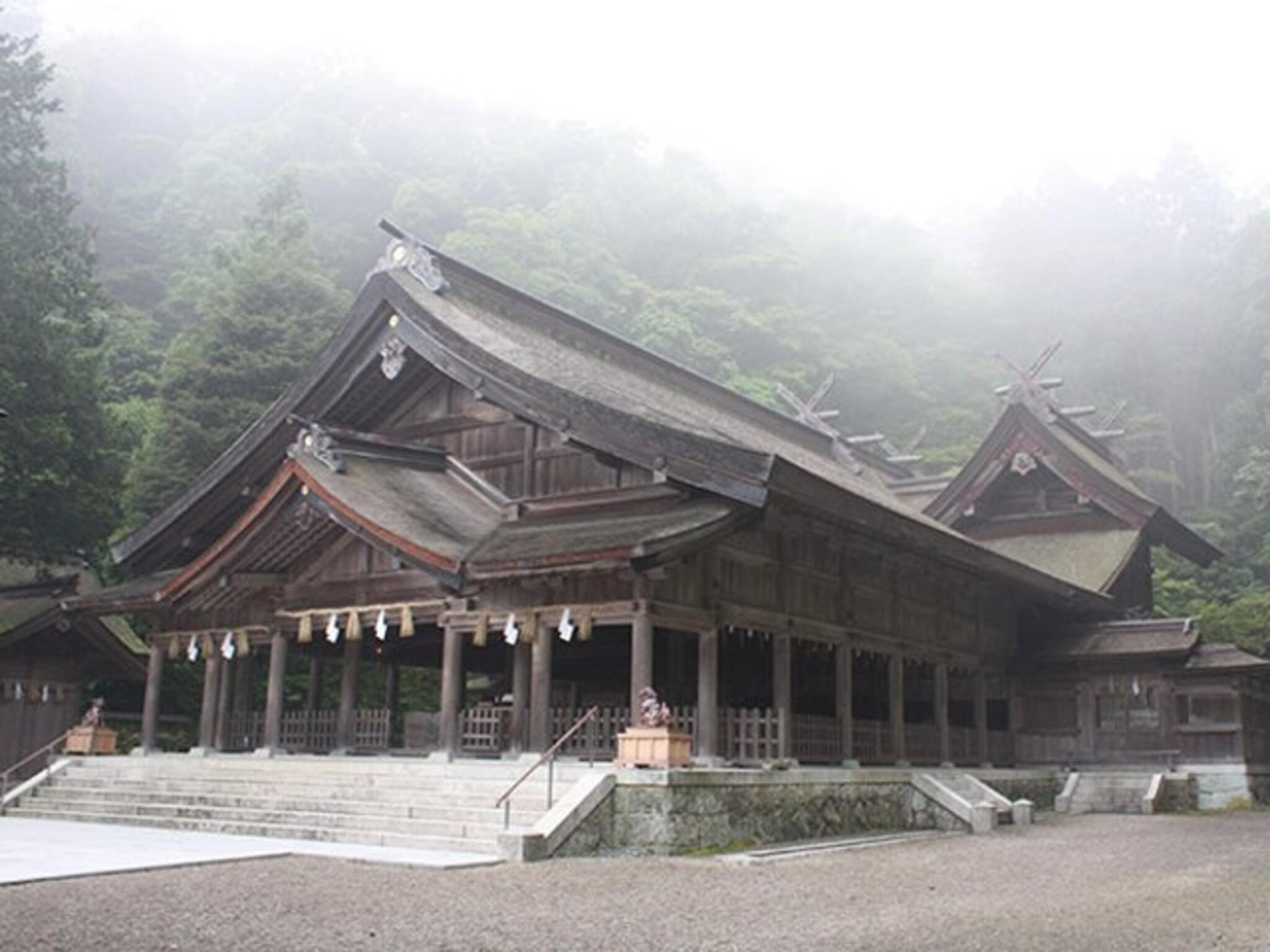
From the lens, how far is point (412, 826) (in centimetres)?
1633

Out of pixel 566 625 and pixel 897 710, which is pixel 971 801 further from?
pixel 566 625

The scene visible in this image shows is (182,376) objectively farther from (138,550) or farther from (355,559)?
(355,559)

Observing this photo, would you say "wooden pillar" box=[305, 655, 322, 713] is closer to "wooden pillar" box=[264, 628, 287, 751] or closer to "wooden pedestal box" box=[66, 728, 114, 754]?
"wooden pillar" box=[264, 628, 287, 751]

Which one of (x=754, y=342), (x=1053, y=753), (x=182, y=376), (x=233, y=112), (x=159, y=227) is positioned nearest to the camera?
(x=1053, y=753)

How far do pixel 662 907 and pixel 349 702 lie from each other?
11.7 meters

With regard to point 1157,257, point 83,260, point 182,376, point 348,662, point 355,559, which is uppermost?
point 1157,257

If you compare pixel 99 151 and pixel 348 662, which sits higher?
pixel 99 151

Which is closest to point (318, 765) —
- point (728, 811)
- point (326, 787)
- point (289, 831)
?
point (326, 787)

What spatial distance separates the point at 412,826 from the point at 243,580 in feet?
23.3

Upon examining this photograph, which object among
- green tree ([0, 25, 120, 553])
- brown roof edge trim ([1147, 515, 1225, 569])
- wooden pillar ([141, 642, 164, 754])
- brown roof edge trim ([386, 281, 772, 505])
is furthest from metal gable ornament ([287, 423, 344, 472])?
brown roof edge trim ([1147, 515, 1225, 569])

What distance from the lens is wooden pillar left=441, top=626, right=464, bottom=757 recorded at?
1909 centimetres

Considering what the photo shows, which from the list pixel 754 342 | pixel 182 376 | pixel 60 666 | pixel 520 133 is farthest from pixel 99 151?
pixel 60 666

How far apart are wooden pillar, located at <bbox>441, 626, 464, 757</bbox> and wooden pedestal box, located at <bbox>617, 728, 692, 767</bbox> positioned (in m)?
3.51

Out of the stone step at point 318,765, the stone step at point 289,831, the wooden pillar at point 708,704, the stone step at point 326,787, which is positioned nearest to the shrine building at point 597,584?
the wooden pillar at point 708,704
